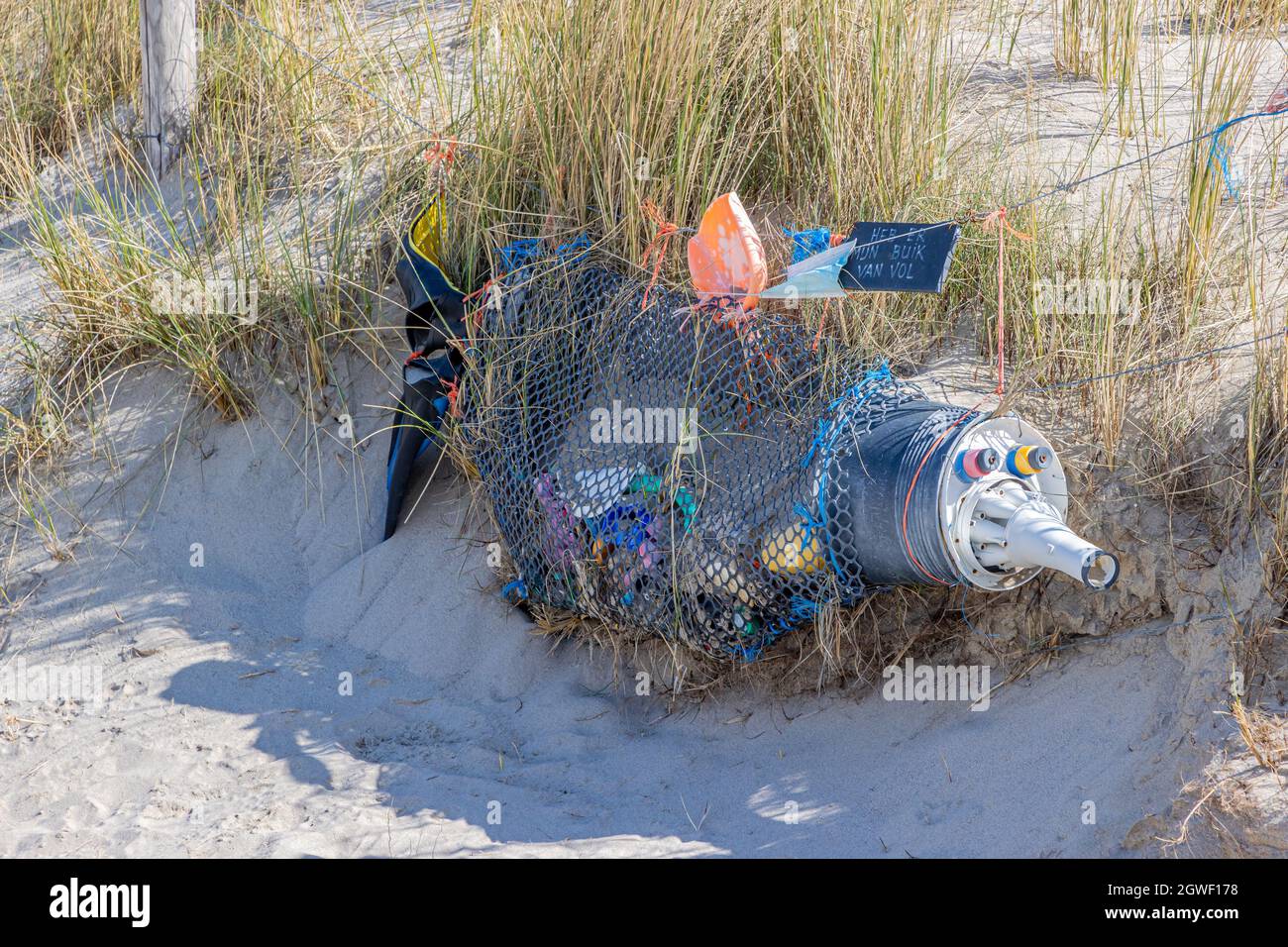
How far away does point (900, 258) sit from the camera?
2932mm

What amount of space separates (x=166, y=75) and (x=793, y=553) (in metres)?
3.39

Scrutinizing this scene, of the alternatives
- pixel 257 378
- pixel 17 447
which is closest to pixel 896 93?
pixel 257 378

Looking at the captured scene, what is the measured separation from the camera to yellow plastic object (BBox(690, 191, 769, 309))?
10.6 feet

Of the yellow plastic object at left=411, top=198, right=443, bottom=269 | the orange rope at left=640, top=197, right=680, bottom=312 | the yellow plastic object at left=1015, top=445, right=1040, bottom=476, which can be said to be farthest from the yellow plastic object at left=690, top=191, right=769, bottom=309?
the yellow plastic object at left=411, top=198, right=443, bottom=269

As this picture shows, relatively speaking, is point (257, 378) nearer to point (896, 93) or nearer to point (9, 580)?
point (9, 580)

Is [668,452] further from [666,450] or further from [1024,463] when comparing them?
[1024,463]

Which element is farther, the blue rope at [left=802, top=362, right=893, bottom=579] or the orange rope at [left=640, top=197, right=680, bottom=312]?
the orange rope at [left=640, top=197, right=680, bottom=312]

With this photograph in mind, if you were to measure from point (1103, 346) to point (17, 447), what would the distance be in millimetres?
3470

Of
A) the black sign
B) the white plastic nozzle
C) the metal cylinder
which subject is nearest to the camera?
the white plastic nozzle

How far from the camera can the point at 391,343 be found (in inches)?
169

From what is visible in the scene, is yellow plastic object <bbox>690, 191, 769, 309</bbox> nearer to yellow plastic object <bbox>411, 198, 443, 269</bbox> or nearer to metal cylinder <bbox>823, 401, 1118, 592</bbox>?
metal cylinder <bbox>823, 401, 1118, 592</bbox>

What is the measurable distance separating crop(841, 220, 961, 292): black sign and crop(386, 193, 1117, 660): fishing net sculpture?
0.29 meters

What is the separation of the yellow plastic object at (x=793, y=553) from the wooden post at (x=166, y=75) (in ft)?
10.7

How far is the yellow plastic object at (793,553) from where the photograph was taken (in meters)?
3.00
